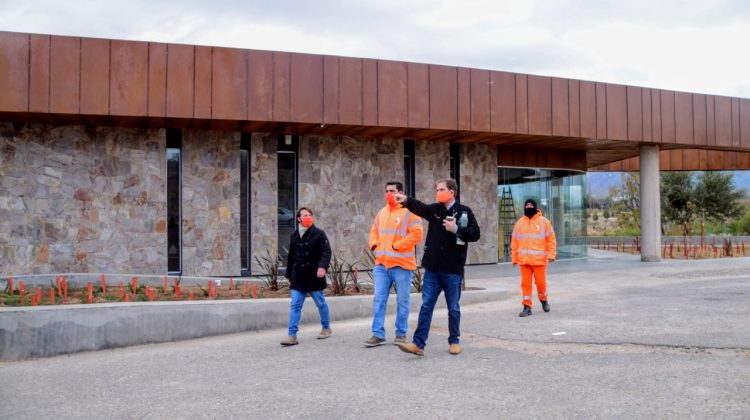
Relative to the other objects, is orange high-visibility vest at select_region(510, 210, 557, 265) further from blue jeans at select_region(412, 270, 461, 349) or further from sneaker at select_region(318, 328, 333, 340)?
sneaker at select_region(318, 328, 333, 340)

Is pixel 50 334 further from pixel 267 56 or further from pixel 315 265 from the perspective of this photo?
pixel 267 56

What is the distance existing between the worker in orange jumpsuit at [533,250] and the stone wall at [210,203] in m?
7.90

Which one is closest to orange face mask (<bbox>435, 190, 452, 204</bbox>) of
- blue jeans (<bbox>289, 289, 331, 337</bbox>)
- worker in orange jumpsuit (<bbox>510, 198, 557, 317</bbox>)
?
blue jeans (<bbox>289, 289, 331, 337</bbox>)

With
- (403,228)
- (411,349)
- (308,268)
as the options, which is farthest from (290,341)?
(403,228)

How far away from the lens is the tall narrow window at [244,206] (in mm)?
15867

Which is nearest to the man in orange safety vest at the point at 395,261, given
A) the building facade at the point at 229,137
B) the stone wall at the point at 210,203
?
the building facade at the point at 229,137

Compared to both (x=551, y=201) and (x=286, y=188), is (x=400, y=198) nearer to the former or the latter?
(x=286, y=188)

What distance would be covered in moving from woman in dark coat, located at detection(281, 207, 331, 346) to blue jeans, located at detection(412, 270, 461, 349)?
1.49m

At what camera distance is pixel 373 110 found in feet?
48.0

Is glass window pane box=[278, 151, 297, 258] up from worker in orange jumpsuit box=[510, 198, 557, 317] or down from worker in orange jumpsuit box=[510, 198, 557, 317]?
up

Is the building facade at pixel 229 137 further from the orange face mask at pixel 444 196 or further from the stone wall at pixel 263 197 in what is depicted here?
the orange face mask at pixel 444 196

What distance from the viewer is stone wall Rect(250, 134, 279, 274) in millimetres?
15844

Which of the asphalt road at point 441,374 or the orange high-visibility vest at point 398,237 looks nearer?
the asphalt road at point 441,374

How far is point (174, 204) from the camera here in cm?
1530
